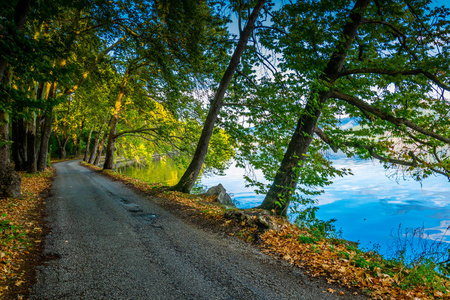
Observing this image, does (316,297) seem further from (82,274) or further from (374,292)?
(82,274)

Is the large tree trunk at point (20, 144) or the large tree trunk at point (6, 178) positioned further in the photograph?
the large tree trunk at point (20, 144)

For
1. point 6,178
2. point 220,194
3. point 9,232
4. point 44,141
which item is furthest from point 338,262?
point 44,141

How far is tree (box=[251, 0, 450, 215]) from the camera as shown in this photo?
6.21 meters

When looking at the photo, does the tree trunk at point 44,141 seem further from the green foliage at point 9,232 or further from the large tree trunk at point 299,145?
the large tree trunk at point 299,145

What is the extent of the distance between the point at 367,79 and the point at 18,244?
464 inches

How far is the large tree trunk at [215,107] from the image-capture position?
27.7 feet

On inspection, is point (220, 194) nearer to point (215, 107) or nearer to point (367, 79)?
point (215, 107)

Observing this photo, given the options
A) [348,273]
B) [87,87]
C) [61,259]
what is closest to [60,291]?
[61,259]

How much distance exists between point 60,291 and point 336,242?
5634mm

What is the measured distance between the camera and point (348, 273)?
3592 mm

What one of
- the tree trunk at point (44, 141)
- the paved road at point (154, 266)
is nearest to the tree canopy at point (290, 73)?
the paved road at point (154, 266)

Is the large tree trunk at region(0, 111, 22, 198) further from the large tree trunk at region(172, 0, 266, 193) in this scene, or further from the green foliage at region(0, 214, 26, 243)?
the large tree trunk at region(172, 0, 266, 193)

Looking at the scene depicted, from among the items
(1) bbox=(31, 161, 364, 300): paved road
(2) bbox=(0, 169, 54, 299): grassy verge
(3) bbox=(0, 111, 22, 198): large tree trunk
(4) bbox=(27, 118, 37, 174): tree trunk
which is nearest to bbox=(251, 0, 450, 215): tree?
(1) bbox=(31, 161, 364, 300): paved road

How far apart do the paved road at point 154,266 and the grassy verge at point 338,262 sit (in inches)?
14.8
